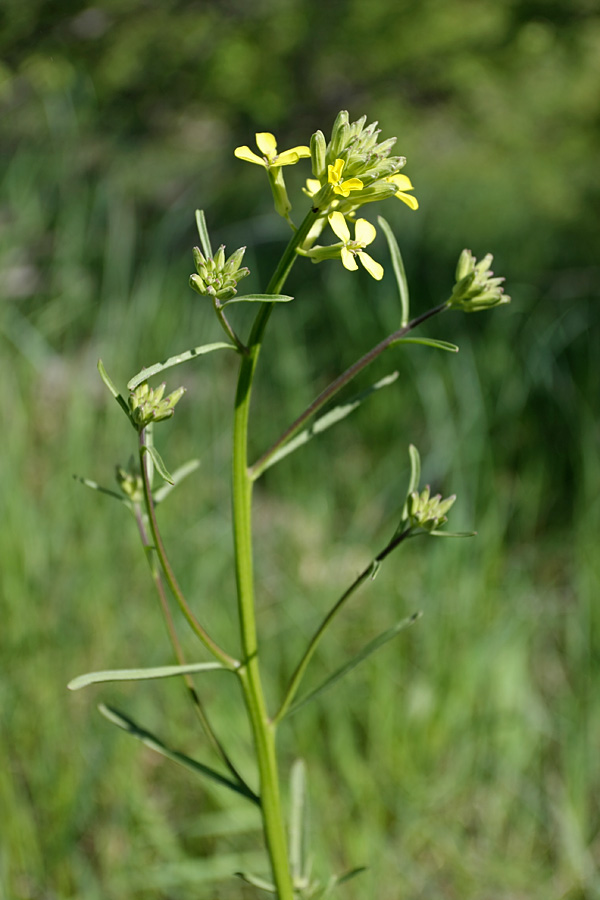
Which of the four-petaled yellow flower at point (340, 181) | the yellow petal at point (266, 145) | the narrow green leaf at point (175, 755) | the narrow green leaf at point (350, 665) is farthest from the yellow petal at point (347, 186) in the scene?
the narrow green leaf at point (175, 755)

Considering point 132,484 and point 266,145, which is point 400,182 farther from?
point 132,484

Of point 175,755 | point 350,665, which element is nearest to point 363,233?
point 350,665

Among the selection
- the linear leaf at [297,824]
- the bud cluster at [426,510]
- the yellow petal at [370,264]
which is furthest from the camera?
the linear leaf at [297,824]

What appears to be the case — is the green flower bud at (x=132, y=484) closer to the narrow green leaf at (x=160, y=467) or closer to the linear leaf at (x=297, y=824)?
the narrow green leaf at (x=160, y=467)

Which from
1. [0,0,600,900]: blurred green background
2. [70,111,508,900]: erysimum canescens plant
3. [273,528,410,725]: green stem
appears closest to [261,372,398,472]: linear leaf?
[70,111,508,900]: erysimum canescens plant

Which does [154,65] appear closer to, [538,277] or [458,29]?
[458,29]

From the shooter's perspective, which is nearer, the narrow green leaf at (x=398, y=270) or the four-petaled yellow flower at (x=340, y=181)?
the four-petaled yellow flower at (x=340, y=181)

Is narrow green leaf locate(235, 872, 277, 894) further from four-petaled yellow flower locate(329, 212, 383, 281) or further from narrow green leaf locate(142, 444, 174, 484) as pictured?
four-petaled yellow flower locate(329, 212, 383, 281)
